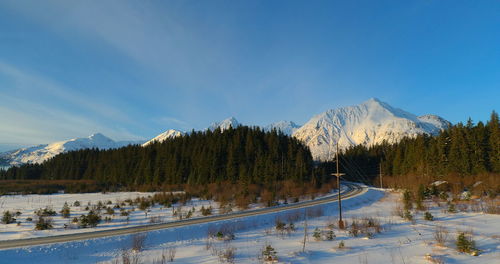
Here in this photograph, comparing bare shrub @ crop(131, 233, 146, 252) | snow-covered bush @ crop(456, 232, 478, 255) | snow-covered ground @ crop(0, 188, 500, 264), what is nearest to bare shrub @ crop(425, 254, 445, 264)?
snow-covered ground @ crop(0, 188, 500, 264)

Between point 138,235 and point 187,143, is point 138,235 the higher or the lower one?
the lower one

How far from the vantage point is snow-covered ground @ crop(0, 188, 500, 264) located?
9852mm

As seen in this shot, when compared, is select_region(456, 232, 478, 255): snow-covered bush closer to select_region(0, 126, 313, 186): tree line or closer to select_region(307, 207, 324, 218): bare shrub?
select_region(307, 207, 324, 218): bare shrub

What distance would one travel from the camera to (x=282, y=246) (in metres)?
11.9

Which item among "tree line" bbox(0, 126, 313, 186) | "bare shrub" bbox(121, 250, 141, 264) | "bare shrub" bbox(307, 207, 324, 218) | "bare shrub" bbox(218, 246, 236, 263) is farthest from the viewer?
"tree line" bbox(0, 126, 313, 186)

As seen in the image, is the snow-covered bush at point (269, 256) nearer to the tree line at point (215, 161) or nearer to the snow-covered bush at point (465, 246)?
the snow-covered bush at point (465, 246)

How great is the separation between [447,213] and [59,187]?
2980 inches

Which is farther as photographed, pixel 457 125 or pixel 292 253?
pixel 457 125

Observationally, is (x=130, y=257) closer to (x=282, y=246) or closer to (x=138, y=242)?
(x=138, y=242)

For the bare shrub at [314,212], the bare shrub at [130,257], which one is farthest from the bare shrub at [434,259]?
the bare shrub at [314,212]

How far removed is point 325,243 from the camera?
1230cm

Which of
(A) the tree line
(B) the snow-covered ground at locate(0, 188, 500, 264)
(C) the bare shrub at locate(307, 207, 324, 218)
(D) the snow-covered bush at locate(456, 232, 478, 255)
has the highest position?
(A) the tree line

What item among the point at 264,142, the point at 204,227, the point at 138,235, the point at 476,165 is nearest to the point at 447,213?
the point at 204,227

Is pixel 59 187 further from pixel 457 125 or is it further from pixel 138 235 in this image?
pixel 457 125
